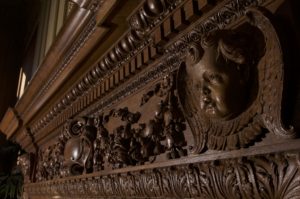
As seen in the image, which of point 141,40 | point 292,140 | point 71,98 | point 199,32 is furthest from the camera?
point 71,98

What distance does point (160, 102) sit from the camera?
54 centimetres

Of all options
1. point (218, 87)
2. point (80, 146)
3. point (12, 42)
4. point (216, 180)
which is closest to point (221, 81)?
point (218, 87)

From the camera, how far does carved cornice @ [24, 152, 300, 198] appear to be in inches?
12.4

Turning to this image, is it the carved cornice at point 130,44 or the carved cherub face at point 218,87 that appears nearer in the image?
the carved cherub face at point 218,87

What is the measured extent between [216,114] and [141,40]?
278 mm

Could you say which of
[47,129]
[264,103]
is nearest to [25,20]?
[47,129]

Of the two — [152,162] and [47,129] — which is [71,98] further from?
[152,162]

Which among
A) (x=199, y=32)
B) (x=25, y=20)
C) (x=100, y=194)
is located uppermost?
(x=25, y=20)

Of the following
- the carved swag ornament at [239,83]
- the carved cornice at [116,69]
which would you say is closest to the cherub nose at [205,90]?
the carved swag ornament at [239,83]

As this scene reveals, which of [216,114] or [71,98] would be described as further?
[71,98]

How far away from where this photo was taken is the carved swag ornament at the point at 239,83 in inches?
13.5

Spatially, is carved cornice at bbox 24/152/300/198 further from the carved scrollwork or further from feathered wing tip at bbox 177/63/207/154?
the carved scrollwork

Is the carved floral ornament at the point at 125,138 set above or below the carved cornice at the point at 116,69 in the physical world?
below

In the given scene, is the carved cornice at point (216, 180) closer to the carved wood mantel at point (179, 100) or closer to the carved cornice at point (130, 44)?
the carved wood mantel at point (179, 100)
